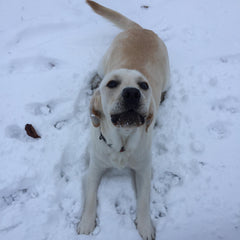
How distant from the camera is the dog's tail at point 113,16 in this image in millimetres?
3387

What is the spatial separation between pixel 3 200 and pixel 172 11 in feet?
13.6

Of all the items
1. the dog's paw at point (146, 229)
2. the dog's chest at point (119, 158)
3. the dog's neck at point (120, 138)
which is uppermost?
the dog's neck at point (120, 138)

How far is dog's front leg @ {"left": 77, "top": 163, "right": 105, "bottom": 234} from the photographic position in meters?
2.21

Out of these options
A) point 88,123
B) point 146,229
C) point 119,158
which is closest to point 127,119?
point 119,158

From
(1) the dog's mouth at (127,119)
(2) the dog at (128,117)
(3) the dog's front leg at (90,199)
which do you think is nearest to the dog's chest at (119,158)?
(2) the dog at (128,117)

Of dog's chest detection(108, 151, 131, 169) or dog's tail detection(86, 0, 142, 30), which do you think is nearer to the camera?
dog's chest detection(108, 151, 131, 169)

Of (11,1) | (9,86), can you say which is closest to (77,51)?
(9,86)

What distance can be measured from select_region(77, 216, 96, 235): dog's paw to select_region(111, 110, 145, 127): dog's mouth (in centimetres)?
110

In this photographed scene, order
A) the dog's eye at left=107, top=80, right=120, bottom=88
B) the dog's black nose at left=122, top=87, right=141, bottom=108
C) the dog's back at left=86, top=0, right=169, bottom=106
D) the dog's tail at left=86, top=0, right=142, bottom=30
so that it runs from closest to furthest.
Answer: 1. the dog's black nose at left=122, top=87, right=141, bottom=108
2. the dog's eye at left=107, top=80, right=120, bottom=88
3. the dog's back at left=86, top=0, right=169, bottom=106
4. the dog's tail at left=86, top=0, right=142, bottom=30

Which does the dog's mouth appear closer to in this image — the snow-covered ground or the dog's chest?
the dog's chest

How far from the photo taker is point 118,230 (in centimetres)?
221

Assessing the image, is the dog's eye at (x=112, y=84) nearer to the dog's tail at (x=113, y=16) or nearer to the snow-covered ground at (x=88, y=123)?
the snow-covered ground at (x=88, y=123)

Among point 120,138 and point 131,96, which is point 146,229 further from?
point 131,96

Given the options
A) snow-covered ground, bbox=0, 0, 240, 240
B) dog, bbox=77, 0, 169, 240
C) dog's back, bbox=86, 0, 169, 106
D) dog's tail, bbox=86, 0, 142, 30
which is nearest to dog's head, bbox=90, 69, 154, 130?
dog, bbox=77, 0, 169, 240
